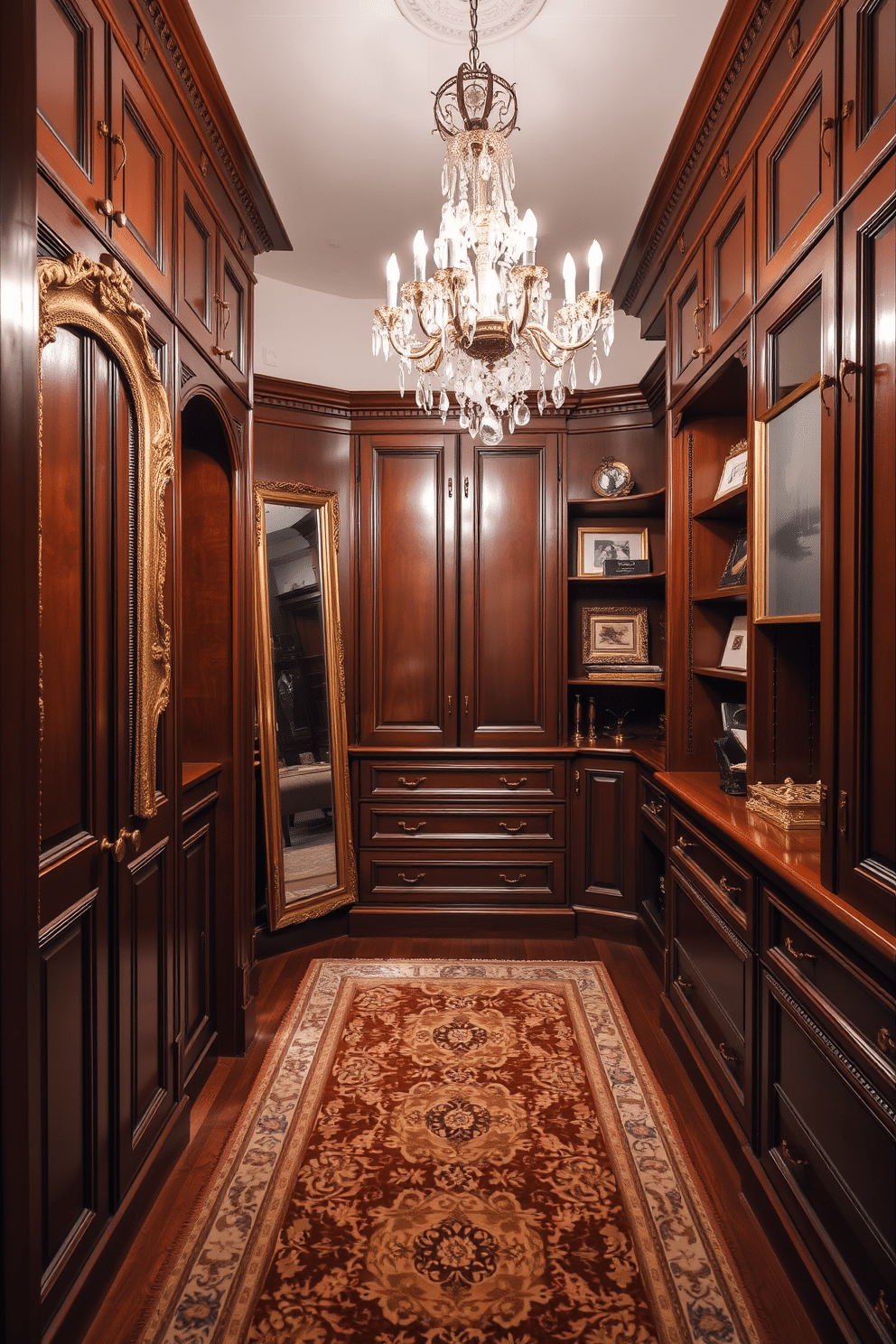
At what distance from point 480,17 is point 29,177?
1.91m

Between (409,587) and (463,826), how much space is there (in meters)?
1.24

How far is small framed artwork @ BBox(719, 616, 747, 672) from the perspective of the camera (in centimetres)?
276

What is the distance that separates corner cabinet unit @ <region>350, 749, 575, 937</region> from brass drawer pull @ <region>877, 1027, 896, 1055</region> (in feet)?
8.22

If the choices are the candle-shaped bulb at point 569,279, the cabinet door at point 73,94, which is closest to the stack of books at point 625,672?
the candle-shaped bulb at point 569,279

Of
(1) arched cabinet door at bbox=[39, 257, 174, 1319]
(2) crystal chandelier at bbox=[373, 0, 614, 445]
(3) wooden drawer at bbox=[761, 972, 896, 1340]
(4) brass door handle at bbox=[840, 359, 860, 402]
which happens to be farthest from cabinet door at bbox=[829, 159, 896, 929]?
(1) arched cabinet door at bbox=[39, 257, 174, 1319]

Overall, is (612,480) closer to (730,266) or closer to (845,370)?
(730,266)

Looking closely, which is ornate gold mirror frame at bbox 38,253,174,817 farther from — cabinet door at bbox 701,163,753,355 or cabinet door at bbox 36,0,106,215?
cabinet door at bbox 701,163,753,355

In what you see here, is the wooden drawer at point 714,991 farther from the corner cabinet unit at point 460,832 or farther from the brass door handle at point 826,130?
the brass door handle at point 826,130

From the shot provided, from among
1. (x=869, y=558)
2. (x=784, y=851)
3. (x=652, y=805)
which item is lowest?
(x=652, y=805)

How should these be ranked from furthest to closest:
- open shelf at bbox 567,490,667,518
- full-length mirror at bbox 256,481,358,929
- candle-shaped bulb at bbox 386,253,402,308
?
open shelf at bbox 567,490,667,518
full-length mirror at bbox 256,481,358,929
candle-shaped bulb at bbox 386,253,402,308

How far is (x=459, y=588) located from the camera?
12.7 feet

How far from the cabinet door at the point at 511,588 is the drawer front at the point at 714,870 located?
1.28m

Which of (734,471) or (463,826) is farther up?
(734,471)

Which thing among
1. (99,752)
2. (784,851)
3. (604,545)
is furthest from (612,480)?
(99,752)
